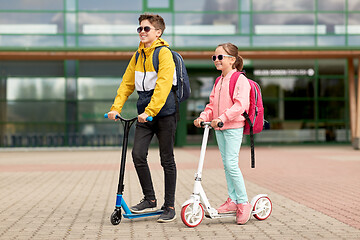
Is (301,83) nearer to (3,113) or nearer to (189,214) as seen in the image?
(3,113)

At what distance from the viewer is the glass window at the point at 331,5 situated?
2347 centimetres

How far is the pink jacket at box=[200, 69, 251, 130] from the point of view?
17.1ft

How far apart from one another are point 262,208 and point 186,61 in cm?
1807

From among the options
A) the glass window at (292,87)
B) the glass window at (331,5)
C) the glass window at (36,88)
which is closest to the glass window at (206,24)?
the glass window at (292,87)

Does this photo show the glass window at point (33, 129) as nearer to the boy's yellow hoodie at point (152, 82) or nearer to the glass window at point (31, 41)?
the glass window at point (31, 41)

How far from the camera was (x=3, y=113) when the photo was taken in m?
23.0

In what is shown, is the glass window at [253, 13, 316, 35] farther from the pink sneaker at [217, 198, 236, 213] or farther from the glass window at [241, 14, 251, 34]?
the pink sneaker at [217, 198, 236, 213]

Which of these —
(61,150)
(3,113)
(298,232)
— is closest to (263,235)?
(298,232)

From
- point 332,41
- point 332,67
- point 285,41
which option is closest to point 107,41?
point 285,41

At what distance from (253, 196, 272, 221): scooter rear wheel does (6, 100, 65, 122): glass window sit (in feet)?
60.3

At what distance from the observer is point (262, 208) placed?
220 inches

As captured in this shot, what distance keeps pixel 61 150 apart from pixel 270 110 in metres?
8.85

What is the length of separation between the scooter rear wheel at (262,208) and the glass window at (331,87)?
1922 centimetres

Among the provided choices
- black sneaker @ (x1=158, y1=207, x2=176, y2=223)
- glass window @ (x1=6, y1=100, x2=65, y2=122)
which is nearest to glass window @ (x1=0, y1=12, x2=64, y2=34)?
glass window @ (x1=6, y1=100, x2=65, y2=122)
